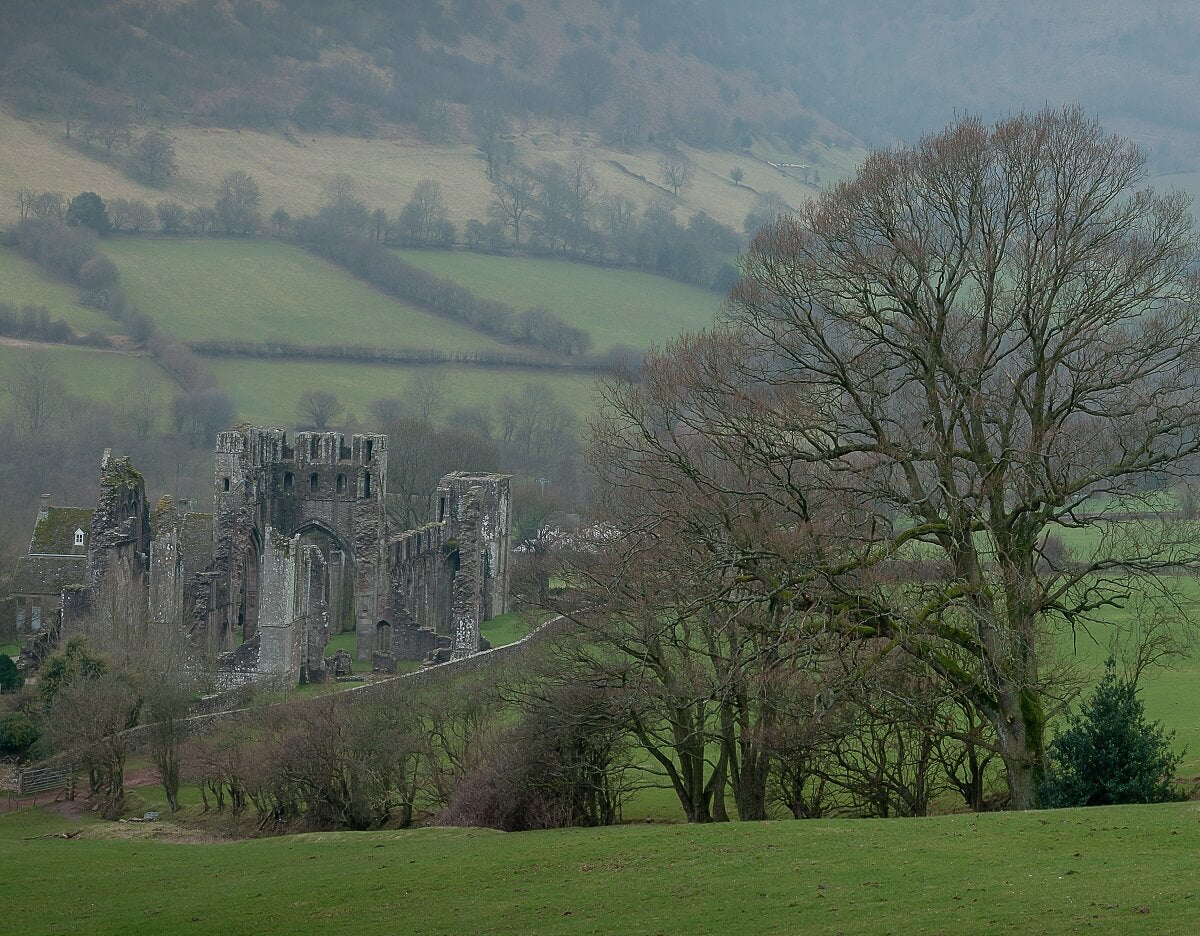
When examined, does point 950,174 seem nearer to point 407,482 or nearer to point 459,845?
point 459,845

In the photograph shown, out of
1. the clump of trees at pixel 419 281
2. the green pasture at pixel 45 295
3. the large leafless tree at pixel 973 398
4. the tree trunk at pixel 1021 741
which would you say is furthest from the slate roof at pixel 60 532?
the clump of trees at pixel 419 281

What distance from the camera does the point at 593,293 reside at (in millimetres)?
149625

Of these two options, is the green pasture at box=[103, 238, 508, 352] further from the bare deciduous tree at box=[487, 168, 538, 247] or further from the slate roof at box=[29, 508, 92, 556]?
the slate roof at box=[29, 508, 92, 556]

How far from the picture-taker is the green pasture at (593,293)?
139838 millimetres

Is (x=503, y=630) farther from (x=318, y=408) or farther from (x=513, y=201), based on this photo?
(x=513, y=201)

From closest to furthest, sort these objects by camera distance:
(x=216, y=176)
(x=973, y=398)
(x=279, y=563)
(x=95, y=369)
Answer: (x=973, y=398), (x=279, y=563), (x=95, y=369), (x=216, y=176)

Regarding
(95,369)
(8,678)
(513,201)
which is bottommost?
(8,678)

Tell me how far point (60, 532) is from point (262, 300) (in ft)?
192

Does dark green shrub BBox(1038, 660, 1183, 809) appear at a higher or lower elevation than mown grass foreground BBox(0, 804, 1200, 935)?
higher

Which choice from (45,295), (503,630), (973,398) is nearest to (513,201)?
(45,295)

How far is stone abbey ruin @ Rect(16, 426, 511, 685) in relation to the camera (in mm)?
60938

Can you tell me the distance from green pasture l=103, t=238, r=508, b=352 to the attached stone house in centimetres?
4655

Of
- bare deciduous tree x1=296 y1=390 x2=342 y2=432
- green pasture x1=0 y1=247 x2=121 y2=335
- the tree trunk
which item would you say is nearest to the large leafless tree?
the tree trunk

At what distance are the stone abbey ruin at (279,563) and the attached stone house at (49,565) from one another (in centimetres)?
8
